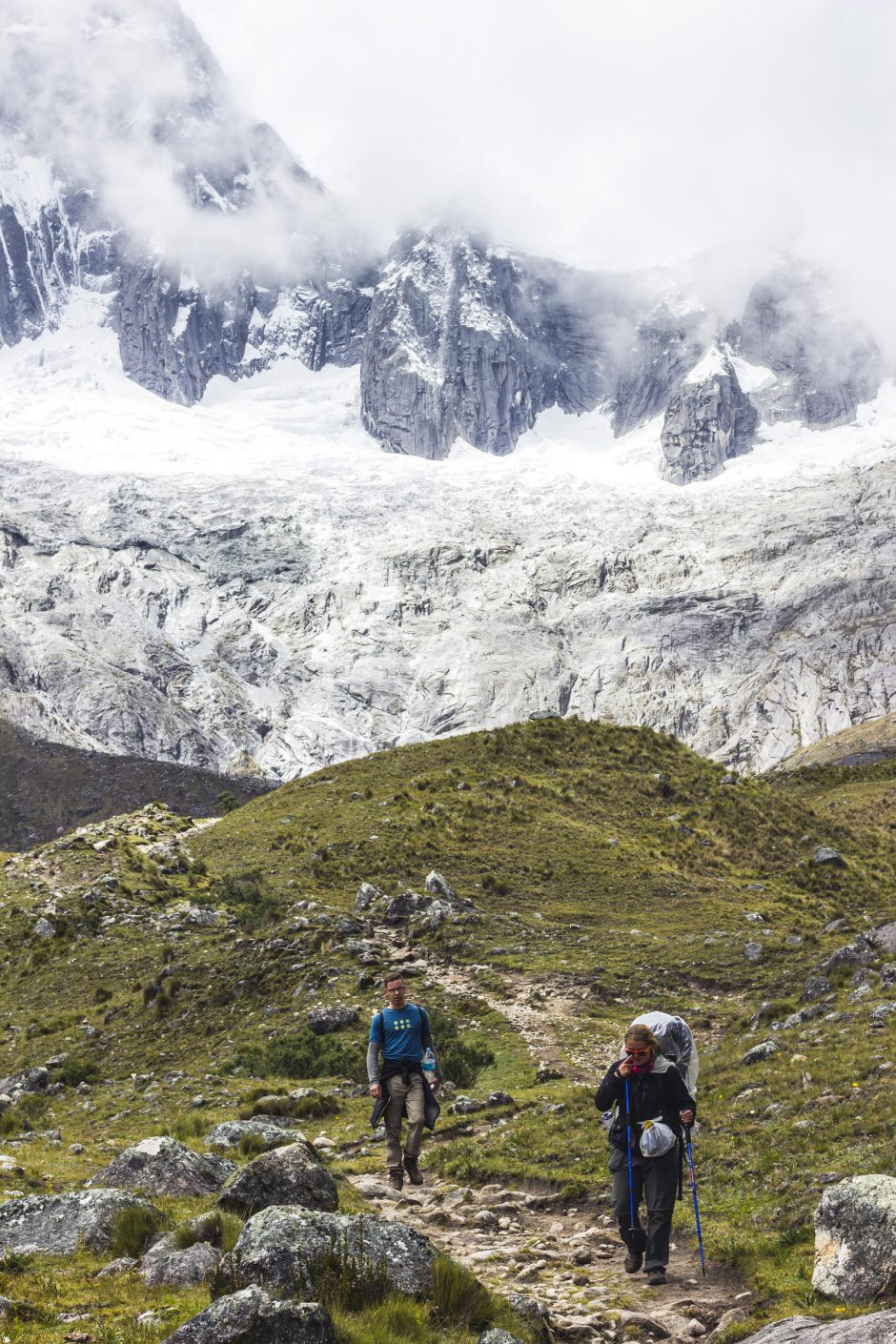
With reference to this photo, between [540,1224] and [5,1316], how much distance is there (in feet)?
24.0

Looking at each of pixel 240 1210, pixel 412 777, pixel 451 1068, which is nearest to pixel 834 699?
pixel 412 777

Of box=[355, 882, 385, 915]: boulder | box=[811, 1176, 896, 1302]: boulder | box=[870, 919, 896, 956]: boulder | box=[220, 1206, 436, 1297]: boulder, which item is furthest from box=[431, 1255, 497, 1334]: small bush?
box=[355, 882, 385, 915]: boulder

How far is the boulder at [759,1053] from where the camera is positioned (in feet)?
63.3

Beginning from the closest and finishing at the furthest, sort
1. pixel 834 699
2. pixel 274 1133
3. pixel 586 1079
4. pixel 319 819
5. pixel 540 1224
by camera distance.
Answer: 1. pixel 540 1224
2. pixel 274 1133
3. pixel 586 1079
4. pixel 319 819
5. pixel 834 699

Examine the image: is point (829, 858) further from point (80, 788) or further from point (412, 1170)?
point (80, 788)

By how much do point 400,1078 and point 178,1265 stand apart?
5.75 metres

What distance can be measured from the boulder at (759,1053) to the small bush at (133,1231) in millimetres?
12465

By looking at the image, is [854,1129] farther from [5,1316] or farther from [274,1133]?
[5,1316]

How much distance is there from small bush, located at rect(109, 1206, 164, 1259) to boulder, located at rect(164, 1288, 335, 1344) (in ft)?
11.2

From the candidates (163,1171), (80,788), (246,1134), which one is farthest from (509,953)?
(80,788)

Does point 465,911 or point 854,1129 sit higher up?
point 465,911

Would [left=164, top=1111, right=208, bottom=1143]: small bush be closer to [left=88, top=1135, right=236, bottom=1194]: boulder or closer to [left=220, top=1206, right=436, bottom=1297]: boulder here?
[left=88, top=1135, right=236, bottom=1194]: boulder

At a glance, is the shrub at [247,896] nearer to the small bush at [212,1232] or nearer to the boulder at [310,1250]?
the small bush at [212,1232]

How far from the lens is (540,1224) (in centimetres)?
1307
